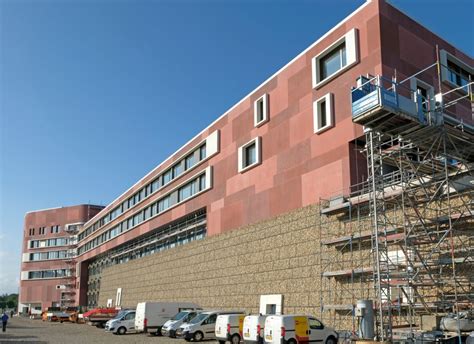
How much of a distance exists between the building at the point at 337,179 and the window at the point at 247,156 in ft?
0.38

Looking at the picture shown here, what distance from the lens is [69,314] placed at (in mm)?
61812

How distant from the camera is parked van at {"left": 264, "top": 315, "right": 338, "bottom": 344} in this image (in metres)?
20.3

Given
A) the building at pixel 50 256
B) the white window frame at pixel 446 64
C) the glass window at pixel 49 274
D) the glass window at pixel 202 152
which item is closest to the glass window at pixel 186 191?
the glass window at pixel 202 152

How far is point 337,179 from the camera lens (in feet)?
88.0

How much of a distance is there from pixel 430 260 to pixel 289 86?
1503cm

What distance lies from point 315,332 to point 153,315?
15.9 m

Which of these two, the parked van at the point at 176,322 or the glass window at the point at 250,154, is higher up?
the glass window at the point at 250,154

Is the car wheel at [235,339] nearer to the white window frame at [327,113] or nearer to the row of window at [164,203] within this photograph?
the white window frame at [327,113]

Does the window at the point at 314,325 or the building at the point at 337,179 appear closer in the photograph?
the building at the point at 337,179

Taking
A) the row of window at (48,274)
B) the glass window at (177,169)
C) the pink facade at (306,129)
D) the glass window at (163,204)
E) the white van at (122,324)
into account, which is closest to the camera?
the pink facade at (306,129)

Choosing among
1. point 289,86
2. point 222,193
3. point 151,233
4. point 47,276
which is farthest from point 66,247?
point 289,86

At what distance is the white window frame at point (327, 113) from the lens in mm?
27828

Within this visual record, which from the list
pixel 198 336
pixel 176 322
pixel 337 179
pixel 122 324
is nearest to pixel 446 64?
pixel 337 179

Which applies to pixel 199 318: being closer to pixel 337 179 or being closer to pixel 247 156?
pixel 337 179
